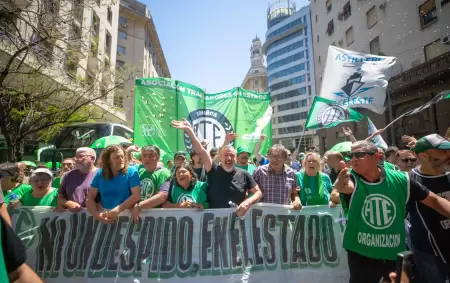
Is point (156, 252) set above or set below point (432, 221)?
below

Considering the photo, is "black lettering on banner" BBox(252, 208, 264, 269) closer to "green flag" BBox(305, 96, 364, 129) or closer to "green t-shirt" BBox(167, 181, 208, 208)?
"green t-shirt" BBox(167, 181, 208, 208)

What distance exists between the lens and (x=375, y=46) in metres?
19.1

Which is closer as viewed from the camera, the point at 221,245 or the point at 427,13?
the point at 221,245

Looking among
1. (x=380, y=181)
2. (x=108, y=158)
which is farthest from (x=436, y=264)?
(x=108, y=158)

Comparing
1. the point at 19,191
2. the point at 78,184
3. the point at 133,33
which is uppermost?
the point at 133,33

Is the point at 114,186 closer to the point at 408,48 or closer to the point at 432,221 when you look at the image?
the point at 432,221

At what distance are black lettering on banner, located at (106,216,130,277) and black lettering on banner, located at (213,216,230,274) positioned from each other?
1158mm

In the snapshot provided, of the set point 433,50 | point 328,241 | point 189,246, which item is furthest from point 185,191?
point 433,50

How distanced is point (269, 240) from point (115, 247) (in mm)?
1951

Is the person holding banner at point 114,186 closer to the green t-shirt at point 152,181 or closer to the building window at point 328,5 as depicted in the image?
the green t-shirt at point 152,181

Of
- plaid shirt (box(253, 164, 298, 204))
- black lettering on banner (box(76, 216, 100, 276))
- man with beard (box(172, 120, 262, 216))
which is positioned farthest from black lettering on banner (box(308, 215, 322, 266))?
black lettering on banner (box(76, 216, 100, 276))

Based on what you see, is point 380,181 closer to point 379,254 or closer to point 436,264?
point 379,254

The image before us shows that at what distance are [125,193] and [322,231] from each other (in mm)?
2571

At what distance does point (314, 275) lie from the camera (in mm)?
3400
